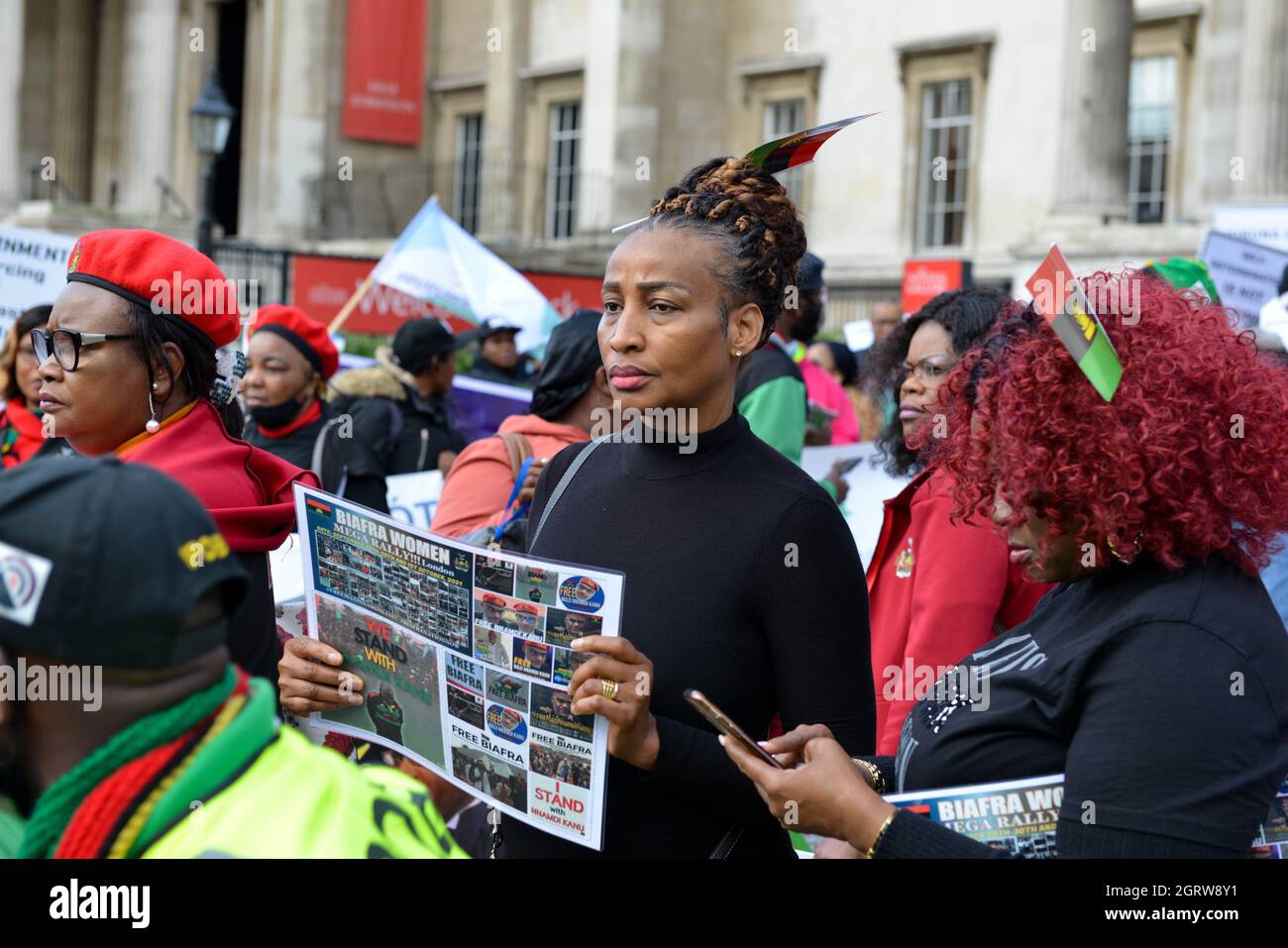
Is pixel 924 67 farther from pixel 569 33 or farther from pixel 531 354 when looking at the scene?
pixel 531 354

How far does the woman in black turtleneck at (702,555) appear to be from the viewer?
2777 millimetres

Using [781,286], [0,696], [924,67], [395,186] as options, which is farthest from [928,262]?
[395,186]

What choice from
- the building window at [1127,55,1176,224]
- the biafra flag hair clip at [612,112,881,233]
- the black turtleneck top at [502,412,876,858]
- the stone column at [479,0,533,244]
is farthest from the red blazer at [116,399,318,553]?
the stone column at [479,0,533,244]

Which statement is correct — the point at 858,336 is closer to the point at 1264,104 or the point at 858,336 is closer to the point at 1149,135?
the point at 1264,104

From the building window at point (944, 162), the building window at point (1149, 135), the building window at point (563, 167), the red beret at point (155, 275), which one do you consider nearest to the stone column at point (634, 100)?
the building window at point (563, 167)

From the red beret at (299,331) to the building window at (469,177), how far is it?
25.0 m

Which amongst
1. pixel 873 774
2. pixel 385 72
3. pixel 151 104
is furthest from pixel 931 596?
pixel 385 72

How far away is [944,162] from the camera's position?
2452 cm

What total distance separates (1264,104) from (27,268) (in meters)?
14.7

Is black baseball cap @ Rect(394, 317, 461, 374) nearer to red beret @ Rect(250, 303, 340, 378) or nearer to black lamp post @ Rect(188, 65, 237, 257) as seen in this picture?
red beret @ Rect(250, 303, 340, 378)

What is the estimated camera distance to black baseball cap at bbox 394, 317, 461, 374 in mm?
8719

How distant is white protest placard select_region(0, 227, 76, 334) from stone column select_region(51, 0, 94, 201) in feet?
96.8

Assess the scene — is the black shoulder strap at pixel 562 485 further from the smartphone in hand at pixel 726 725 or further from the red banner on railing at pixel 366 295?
the red banner on railing at pixel 366 295

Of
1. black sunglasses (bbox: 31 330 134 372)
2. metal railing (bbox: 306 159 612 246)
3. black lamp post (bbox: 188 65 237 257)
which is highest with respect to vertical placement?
metal railing (bbox: 306 159 612 246)
